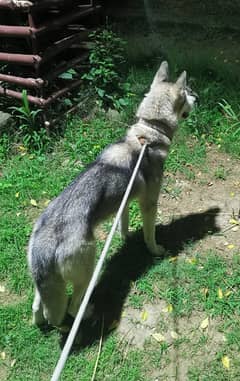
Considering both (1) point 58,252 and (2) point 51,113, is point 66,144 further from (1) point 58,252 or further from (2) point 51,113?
(1) point 58,252

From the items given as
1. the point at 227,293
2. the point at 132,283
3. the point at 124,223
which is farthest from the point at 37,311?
the point at 227,293

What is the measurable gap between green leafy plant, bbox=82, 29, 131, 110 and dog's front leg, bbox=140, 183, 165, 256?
8.27ft

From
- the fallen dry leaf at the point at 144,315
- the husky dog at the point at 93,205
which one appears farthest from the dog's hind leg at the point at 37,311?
the fallen dry leaf at the point at 144,315

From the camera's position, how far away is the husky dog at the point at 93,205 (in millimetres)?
3205

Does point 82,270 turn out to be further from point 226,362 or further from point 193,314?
point 226,362

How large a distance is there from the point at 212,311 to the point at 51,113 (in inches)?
145

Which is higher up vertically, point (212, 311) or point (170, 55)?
point (170, 55)

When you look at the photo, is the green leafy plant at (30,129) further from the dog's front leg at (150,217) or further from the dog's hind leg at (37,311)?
the dog's hind leg at (37,311)

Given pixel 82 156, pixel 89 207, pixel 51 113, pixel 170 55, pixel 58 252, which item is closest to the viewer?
pixel 58 252

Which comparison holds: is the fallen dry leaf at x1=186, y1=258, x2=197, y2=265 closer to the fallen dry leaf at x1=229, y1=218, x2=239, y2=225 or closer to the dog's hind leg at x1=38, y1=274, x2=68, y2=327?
the fallen dry leaf at x1=229, y1=218, x2=239, y2=225

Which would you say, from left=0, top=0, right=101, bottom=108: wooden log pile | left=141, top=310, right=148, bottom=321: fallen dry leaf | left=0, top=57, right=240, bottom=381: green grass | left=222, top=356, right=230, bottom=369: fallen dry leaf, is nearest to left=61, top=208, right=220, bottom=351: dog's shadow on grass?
left=0, top=57, right=240, bottom=381: green grass

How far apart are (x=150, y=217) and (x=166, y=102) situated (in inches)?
44.0

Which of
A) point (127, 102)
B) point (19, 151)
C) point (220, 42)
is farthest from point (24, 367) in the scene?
point (220, 42)

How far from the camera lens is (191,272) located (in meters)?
4.01
